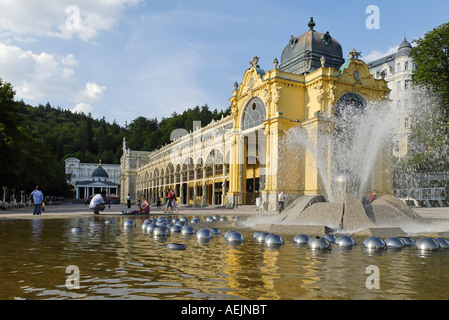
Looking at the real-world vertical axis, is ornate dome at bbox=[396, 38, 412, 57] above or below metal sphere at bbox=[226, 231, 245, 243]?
above

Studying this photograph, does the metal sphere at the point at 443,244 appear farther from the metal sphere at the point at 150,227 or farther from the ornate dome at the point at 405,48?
the ornate dome at the point at 405,48

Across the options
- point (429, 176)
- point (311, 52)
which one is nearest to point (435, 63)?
point (311, 52)

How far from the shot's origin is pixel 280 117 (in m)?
37.3

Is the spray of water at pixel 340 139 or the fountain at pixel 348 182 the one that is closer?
the fountain at pixel 348 182

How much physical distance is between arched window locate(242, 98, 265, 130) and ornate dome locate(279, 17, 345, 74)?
6.53 meters

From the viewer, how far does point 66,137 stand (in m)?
179

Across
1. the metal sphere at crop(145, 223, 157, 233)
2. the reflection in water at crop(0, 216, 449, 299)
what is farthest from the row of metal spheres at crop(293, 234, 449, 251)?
the metal sphere at crop(145, 223, 157, 233)

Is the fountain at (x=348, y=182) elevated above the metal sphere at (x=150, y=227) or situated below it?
→ above

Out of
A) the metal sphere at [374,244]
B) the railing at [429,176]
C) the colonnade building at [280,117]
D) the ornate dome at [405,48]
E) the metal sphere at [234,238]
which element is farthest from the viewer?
the ornate dome at [405,48]

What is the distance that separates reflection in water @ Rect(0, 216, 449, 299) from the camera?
15.2 feet

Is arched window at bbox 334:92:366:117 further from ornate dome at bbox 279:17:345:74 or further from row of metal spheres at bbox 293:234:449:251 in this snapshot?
row of metal spheres at bbox 293:234:449:251

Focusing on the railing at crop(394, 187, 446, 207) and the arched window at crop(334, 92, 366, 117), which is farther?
the railing at crop(394, 187, 446, 207)

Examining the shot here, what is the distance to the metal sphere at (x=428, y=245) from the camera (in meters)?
8.74

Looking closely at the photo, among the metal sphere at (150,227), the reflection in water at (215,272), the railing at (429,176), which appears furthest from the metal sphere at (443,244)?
the railing at (429,176)
